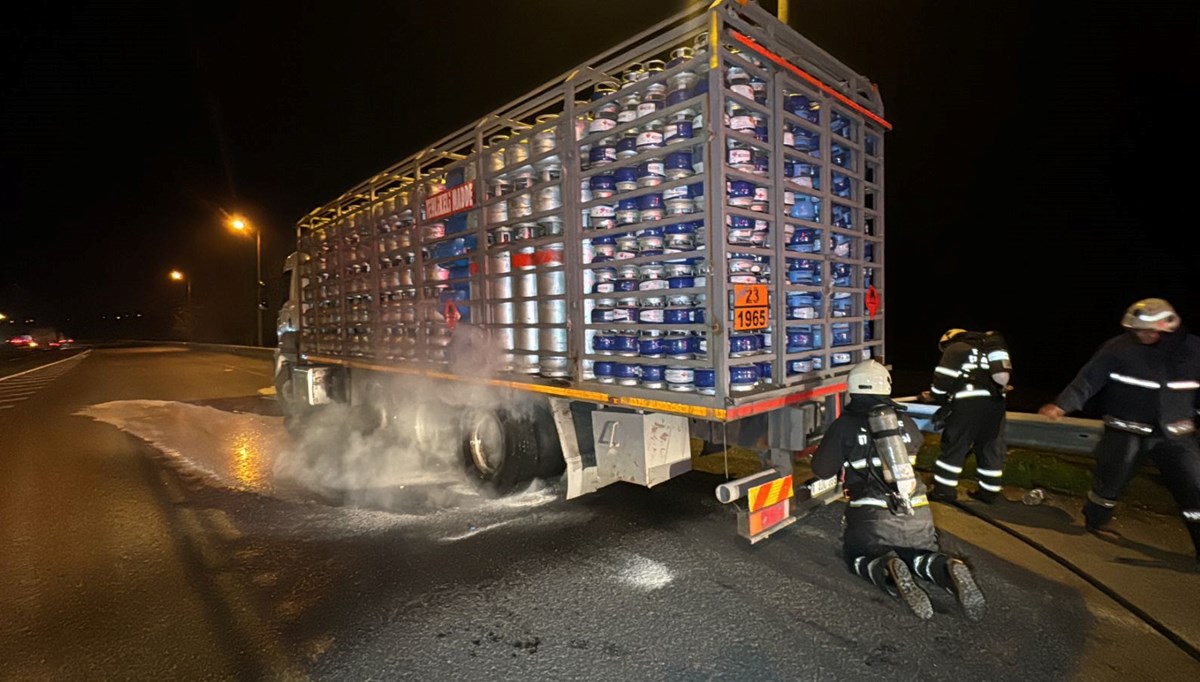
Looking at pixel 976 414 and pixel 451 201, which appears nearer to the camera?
pixel 976 414

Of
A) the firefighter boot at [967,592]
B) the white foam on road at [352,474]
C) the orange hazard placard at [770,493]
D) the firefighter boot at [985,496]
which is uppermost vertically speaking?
the orange hazard placard at [770,493]

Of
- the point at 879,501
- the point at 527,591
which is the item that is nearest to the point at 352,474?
the point at 527,591

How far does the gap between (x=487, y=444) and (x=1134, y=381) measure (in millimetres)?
4990

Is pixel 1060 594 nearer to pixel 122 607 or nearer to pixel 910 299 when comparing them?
pixel 122 607

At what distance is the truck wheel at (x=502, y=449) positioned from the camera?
5570 millimetres

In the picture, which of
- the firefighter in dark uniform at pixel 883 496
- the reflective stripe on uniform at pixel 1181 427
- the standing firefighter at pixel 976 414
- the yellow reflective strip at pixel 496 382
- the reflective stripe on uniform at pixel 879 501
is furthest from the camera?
the standing firefighter at pixel 976 414

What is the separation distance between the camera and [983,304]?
58.7 ft

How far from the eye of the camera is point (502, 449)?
5.67 m

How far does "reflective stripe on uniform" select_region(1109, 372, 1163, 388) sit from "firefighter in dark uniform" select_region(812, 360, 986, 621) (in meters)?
1.83

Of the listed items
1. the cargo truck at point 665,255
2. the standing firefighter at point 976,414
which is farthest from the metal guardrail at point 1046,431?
the cargo truck at point 665,255

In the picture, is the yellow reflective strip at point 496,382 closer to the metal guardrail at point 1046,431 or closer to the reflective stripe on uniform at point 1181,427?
the metal guardrail at point 1046,431

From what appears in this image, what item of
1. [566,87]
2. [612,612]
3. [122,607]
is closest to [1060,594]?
[612,612]

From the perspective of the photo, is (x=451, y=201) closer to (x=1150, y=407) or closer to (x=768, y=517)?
(x=768, y=517)

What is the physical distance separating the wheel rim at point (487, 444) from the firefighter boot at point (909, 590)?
3326 millimetres
